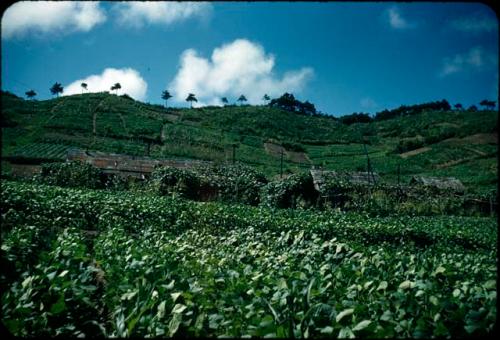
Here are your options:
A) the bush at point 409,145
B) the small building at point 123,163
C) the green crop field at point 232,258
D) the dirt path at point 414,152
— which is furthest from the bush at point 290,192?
the bush at point 409,145

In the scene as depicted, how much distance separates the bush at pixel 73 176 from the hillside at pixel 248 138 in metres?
11.5

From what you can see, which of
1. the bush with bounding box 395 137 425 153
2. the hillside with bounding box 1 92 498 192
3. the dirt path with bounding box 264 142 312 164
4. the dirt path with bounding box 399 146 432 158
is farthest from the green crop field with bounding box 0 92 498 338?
the bush with bounding box 395 137 425 153

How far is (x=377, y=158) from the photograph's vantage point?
5141cm

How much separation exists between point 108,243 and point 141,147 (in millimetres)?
38930

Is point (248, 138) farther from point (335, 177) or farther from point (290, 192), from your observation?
point (290, 192)

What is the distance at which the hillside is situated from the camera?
128 ft

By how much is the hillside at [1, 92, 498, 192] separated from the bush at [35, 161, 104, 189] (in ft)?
37.7

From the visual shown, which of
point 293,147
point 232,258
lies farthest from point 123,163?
point 293,147

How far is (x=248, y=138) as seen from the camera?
56156 mm

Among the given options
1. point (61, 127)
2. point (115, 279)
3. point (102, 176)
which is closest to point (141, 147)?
point (61, 127)

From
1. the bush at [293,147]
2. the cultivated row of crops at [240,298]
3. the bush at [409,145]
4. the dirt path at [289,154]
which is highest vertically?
the bush at [409,145]

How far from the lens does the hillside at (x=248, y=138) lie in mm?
39125

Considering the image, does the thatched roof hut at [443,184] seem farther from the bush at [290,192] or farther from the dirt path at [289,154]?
the dirt path at [289,154]

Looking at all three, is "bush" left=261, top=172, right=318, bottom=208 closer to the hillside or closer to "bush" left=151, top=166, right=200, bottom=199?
"bush" left=151, top=166, right=200, bottom=199
